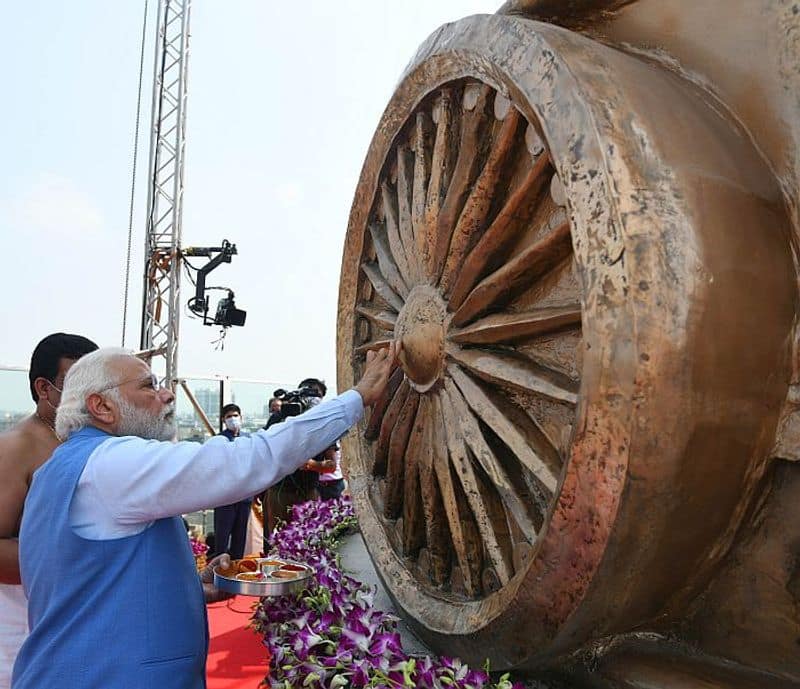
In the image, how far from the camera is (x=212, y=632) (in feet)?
12.7

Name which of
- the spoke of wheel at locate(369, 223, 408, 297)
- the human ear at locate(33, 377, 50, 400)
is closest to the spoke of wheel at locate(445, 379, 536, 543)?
the spoke of wheel at locate(369, 223, 408, 297)

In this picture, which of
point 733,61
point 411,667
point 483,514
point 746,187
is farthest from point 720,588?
point 733,61

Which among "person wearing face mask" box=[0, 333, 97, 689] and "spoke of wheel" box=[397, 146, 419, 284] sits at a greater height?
"spoke of wheel" box=[397, 146, 419, 284]

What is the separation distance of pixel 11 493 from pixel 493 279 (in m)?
1.66

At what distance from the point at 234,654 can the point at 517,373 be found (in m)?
2.51

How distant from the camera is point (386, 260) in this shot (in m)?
2.69

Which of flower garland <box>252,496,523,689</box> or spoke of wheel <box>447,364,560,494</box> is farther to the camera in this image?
flower garland <box>252,496,523,689</box>

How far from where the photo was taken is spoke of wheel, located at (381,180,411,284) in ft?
7.97

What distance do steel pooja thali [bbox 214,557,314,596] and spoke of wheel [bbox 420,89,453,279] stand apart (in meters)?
1.08

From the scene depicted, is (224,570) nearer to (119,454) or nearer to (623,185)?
(119,454)

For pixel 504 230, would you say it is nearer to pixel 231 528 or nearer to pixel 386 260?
pixel 386 260

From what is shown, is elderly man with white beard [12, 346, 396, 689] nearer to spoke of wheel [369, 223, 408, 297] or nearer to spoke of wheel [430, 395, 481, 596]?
spoke of wheel [430, 395, 481, 596]

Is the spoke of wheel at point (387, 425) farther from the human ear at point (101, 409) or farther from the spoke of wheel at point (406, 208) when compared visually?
the human ear at point (101, 409)

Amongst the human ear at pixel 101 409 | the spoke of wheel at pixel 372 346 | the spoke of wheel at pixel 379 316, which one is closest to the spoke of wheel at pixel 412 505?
the spoke of wheel at pixel 372 346
